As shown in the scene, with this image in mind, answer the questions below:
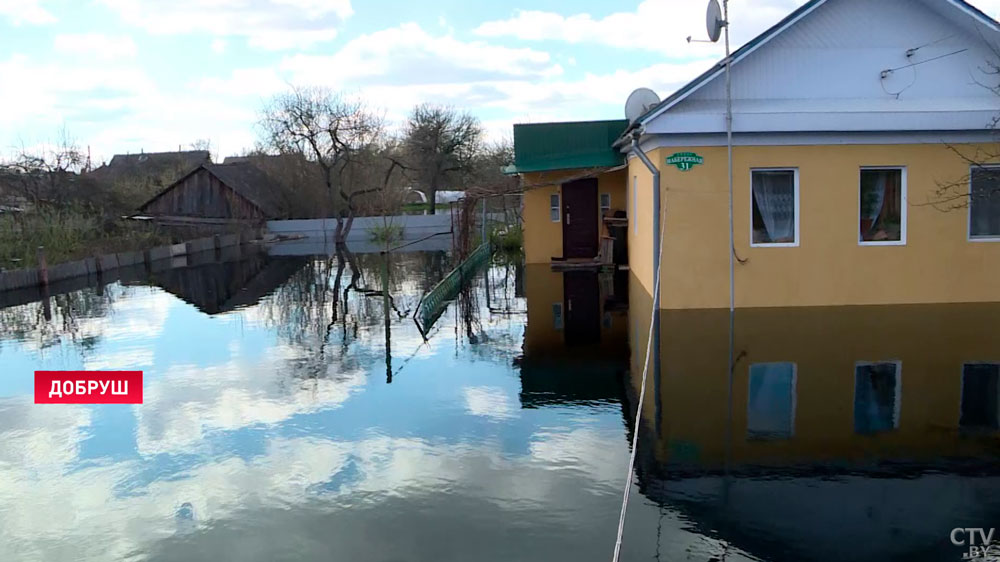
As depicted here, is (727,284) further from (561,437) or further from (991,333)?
(561,437)

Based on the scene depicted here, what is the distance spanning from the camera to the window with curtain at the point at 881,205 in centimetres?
1234

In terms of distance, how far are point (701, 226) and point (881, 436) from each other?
5.91m

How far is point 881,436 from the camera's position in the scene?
21.7ft

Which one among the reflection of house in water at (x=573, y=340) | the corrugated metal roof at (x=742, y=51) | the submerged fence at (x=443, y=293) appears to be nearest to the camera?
the reflection of house in water at (x=573, y=340)

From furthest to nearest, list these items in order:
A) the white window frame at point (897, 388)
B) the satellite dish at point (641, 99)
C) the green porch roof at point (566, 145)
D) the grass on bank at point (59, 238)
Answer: the grass on bank at point (59, 238) < the green porch roof at point (566, 145) < the satellite dish at point (641, 99) < the white window frame at point (897, 388)

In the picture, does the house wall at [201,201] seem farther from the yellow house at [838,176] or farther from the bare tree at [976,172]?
the bare tree at [976,172]

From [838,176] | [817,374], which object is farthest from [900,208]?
[817,374]

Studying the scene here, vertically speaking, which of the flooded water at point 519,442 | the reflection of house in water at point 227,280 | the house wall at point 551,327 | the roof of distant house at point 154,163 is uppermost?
the roof of distant house at point 154,163

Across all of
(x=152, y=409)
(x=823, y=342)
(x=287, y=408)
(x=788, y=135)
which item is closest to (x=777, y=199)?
(x=788, y=135)

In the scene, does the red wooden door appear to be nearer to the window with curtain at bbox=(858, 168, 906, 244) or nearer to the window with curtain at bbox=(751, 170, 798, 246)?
the window with curtain at bbox=(751, 170, 798, 246)

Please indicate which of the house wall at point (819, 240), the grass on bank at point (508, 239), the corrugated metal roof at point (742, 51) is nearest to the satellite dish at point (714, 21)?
the corrugated metal roof at point (742, 51)

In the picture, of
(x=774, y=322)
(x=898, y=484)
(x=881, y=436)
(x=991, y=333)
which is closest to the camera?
(x=898, y=484)

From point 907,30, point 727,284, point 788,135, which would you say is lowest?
point 727,284

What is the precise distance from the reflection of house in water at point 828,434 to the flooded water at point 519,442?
0.08 feet
